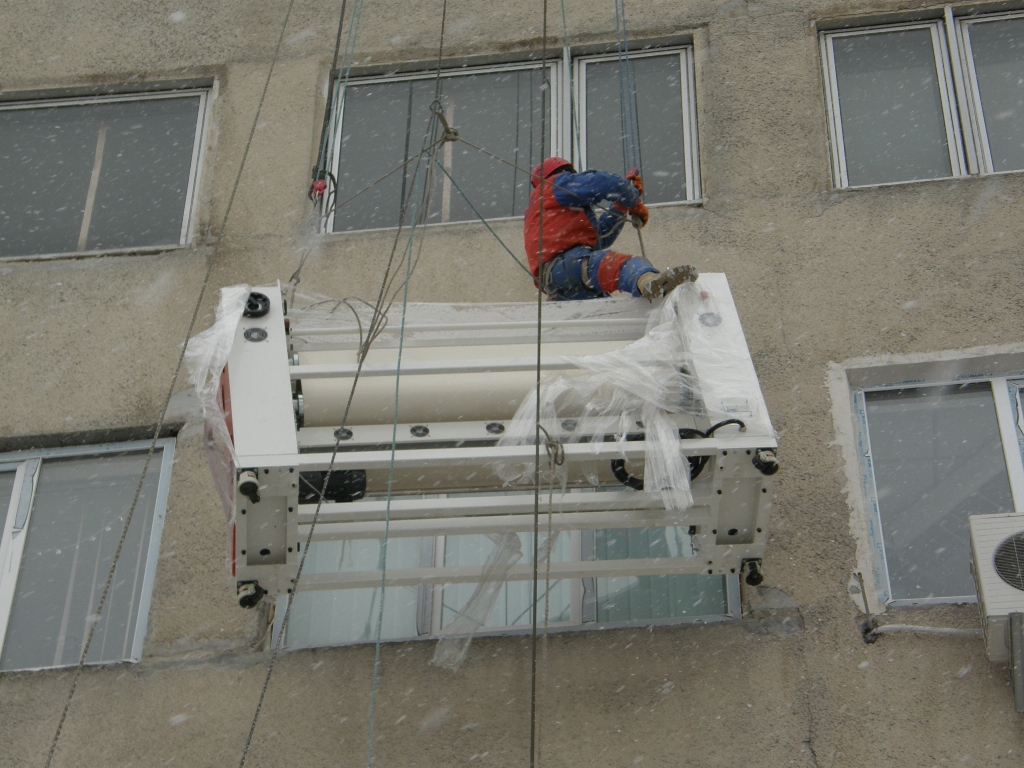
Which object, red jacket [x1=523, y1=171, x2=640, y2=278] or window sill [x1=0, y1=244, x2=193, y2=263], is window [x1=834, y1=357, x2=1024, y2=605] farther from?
window sill [x1=0, y1=244, x2=193, y2=263]

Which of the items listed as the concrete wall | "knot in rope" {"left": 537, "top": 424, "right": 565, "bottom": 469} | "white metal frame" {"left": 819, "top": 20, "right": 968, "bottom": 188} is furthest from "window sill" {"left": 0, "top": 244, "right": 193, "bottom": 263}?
"white metal frame" {"left": 819, "top": 20, "right": 968, "bottom": 188}

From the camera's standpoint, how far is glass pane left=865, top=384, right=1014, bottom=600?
235 inches

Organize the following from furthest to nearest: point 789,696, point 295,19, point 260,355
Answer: point 295,19 < point 789,696 < point 260,355

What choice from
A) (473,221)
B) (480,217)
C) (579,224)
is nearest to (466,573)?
(579,224)

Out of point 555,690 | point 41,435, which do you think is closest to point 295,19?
point 41,435

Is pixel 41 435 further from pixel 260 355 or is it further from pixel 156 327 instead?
pixel 260 355

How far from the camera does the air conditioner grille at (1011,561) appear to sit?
5.32 m

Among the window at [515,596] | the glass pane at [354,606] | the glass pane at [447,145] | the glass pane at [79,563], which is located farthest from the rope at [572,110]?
the glass pane at [79,563]

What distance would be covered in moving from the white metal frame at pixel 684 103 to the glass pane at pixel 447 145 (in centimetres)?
26

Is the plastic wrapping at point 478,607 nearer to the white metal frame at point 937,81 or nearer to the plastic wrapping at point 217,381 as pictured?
the plastic wrapping at point 217,381

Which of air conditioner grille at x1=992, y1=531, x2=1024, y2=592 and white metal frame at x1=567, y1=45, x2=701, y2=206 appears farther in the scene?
white metal frame at x1=567, y1=45, x2=701, y2=206

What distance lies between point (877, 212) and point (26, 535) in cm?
474

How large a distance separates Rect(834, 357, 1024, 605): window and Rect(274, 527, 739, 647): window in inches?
29.7

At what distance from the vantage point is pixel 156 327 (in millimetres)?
7223
